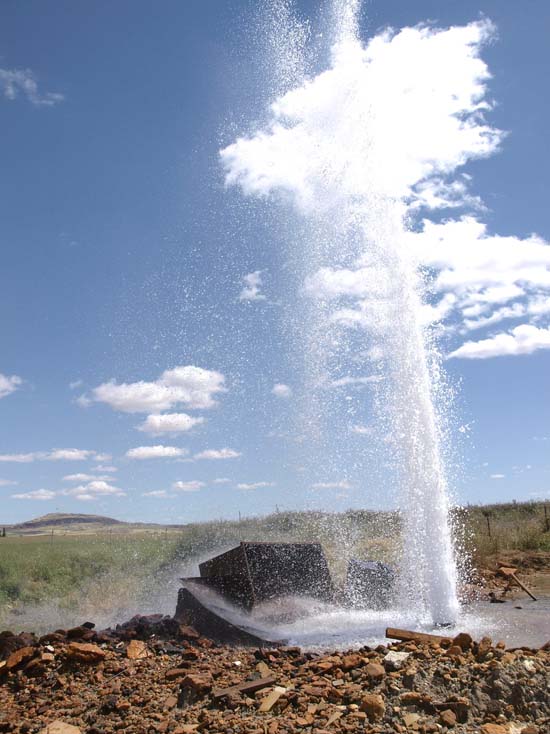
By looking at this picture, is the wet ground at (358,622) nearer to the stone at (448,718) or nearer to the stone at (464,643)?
the stone at (464,643)

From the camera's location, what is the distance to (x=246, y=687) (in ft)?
19.8

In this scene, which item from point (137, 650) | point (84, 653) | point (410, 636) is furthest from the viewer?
point (137, 650)

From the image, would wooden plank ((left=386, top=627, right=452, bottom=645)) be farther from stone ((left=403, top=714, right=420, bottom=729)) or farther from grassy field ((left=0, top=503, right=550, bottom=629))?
grassy field ((left=0, top=503, right=550, bottom=629))

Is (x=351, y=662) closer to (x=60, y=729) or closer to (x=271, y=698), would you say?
(x=271, y=698)

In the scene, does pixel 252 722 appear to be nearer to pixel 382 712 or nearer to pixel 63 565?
pixel 382 712

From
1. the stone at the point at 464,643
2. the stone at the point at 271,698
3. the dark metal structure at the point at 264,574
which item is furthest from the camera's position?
the dark metal structure at the point at 264,574

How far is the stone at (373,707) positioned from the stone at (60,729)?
2.33 m

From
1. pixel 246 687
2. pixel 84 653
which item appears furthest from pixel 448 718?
pixel 84 653

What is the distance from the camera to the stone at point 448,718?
5188mm

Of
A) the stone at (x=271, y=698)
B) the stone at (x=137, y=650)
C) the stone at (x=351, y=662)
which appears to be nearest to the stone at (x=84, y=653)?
the stone at (x=137, y=650)

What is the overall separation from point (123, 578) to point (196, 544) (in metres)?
4.52

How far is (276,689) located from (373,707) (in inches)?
37.1

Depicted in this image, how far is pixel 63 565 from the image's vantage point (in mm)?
22578

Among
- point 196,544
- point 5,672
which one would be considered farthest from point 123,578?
point 5,672
